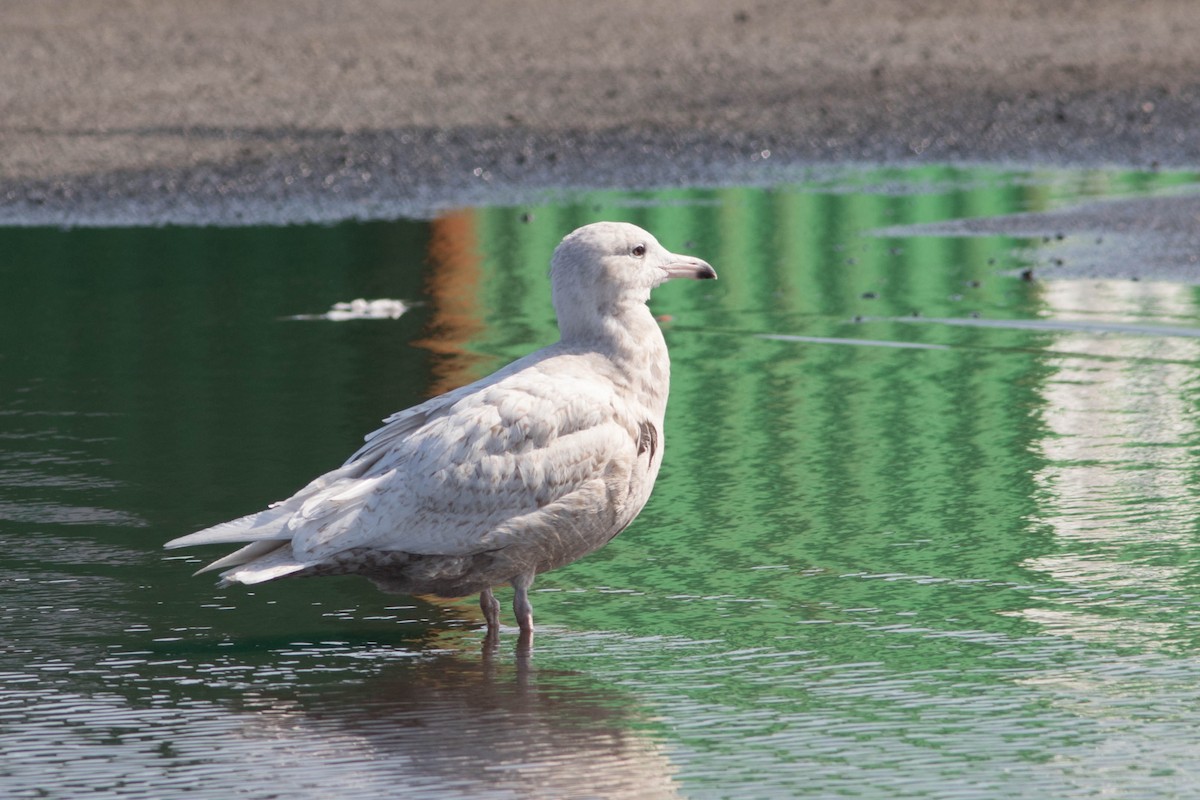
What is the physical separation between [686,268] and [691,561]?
3.50ft

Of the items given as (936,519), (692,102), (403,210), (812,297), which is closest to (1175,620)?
(936,519)

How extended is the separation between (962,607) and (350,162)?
11782 millimetres

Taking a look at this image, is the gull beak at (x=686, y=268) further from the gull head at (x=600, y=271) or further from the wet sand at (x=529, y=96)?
the wet sand at (x=529, y=96)

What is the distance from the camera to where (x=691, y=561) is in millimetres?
7238

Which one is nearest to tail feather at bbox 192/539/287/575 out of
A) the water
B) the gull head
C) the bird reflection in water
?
the water

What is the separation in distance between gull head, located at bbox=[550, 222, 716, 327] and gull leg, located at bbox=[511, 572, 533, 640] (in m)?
0.88

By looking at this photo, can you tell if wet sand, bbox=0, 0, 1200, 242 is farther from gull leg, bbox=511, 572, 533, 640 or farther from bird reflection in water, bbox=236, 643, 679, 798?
bird reflection in water, bbox=236, 643, 679, 798

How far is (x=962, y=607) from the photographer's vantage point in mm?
6605

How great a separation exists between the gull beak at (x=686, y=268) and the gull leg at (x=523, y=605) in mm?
1176

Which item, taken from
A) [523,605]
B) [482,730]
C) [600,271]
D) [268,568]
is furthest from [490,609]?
[600,271]

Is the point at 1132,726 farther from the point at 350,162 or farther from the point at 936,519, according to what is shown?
the point at 350,162

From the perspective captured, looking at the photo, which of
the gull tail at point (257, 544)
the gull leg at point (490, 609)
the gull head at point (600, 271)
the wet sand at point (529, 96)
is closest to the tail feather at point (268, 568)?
the gull tail at point (257, 544)

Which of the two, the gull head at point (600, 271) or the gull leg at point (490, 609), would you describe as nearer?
the gull leg at point (490, 609)

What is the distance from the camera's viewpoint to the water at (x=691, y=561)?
544 centimetres
